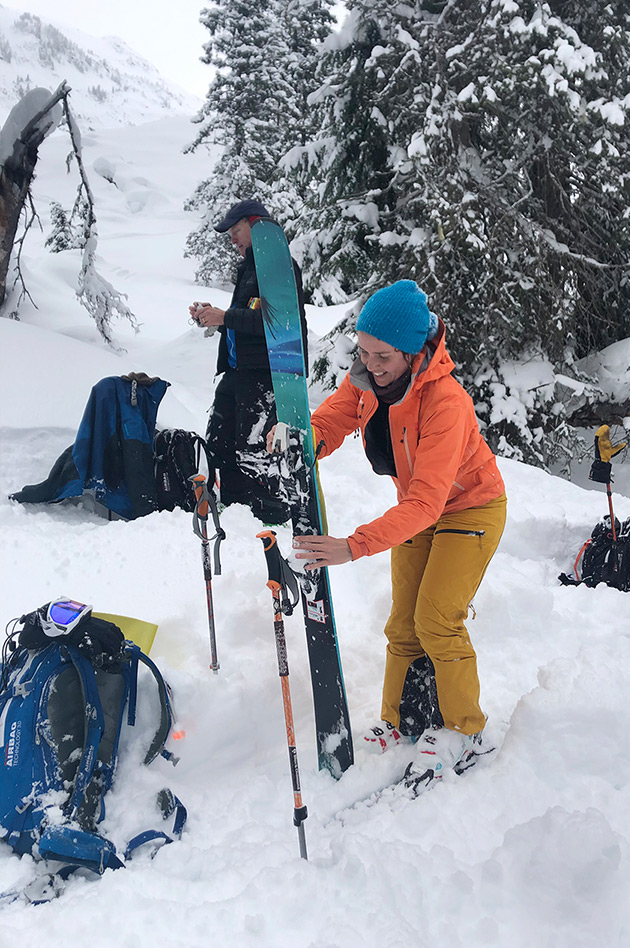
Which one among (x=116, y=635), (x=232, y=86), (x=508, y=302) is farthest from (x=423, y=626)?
(x=232, y=86)

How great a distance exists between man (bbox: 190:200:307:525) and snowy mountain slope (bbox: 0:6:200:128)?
89.1 metres

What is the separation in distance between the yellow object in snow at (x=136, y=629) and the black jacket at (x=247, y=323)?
1.74 m

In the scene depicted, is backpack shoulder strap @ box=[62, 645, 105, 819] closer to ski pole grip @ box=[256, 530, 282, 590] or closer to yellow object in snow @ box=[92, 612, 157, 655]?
yellow object in snow @ box=[92, 612, 157, 655]

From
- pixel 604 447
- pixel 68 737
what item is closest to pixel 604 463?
pixel 604 447

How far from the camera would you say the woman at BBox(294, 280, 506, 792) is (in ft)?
6.90

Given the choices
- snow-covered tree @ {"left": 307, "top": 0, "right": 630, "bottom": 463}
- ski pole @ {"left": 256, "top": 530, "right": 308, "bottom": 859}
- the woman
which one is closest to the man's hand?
the woman

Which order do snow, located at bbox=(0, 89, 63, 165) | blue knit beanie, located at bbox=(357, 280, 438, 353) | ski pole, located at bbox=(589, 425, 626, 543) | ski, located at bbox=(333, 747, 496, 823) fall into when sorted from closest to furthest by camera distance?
blue knit beanie, located at bbox=(357, 280, 438, 353)
ski, located at bbox=(333, 747, 496, 823)
ski pole, located at bbox=(589, 425, 626, 543)
snow, located at bbox=(0, 89, 63, 165)

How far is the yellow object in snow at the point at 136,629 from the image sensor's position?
3094 millimetres

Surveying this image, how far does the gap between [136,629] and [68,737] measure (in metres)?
0.88

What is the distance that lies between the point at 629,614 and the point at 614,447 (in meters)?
1.75

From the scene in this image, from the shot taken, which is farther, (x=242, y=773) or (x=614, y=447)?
(x=614, y=447)

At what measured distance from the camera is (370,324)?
217cm

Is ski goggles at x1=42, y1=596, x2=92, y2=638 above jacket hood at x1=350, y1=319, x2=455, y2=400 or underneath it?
underneath

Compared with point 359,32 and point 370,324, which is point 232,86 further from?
point 370,324
